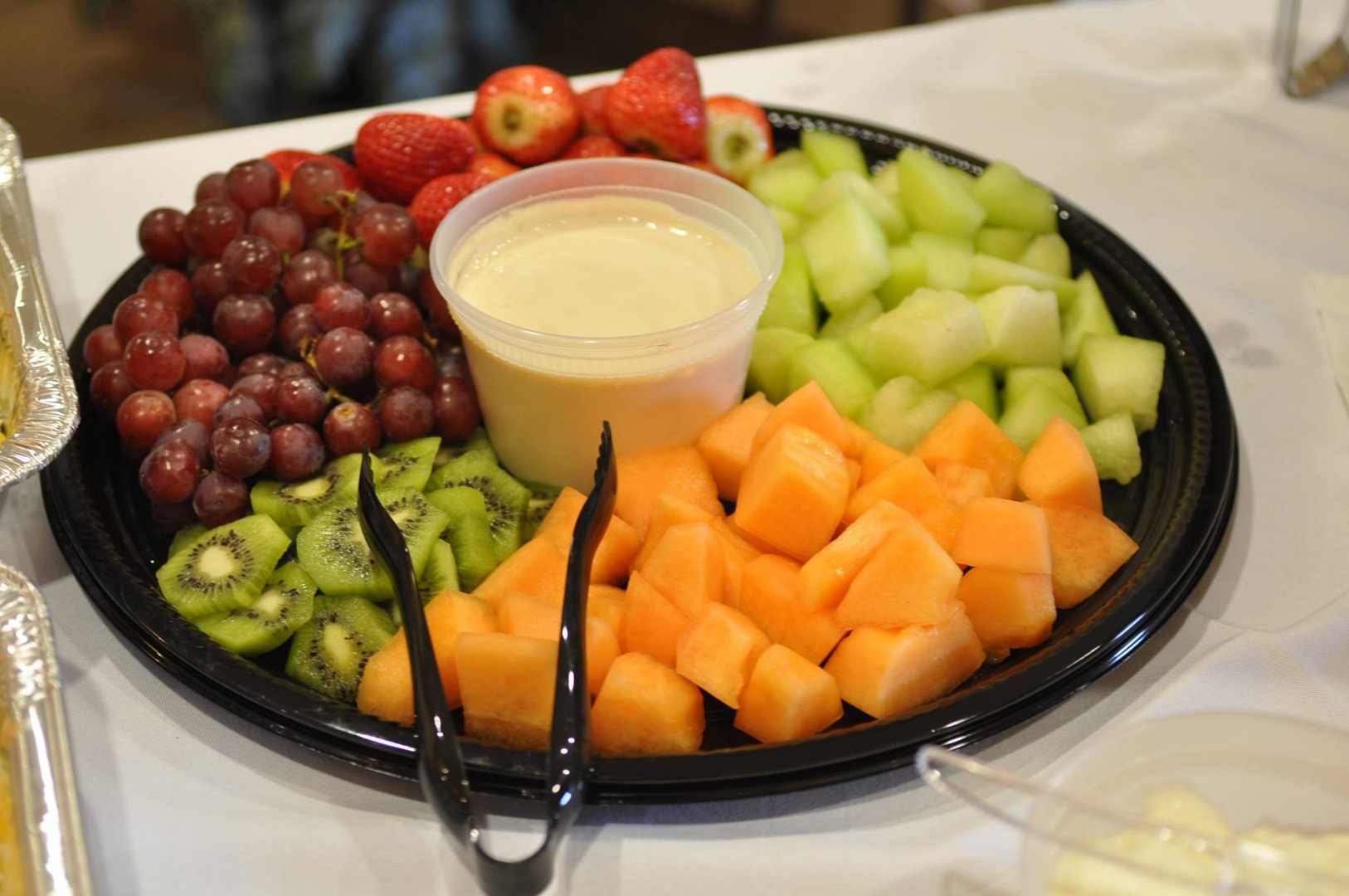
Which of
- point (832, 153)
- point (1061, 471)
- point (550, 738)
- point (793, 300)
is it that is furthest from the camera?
point (832, 153)

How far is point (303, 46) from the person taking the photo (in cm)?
306

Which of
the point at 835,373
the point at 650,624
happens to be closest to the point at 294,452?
the point at 650,624

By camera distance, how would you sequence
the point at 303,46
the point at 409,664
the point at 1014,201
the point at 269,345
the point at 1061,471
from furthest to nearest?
1. the point at 303,46
2. the point at 1014,201
3. the point at 269,345
4. the point at 1061,471
5. the point at 409,664

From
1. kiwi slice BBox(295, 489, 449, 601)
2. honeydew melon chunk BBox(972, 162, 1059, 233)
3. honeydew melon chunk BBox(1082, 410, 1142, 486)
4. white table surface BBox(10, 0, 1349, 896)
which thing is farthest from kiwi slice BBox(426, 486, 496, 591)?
honeydew melon chunk BBox(972, 162, 1059, 233)

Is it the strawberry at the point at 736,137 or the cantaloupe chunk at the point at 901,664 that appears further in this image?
the strawberry at the point at 736,137

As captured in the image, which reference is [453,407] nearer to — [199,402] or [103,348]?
[199,402]

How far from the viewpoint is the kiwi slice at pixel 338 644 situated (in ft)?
3.68

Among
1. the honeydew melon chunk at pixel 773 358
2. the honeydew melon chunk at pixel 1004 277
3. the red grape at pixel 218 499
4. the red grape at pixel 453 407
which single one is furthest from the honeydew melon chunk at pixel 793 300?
the red grape at pixel 218 499

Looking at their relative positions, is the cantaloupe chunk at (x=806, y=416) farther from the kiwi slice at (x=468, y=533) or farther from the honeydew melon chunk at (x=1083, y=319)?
the honeydew melon chunk at (x=1083, y=319)

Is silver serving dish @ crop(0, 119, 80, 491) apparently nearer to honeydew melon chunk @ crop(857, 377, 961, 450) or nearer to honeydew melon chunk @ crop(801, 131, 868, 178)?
honeydew melon chunk @ crop(857, 377, 961, 450)

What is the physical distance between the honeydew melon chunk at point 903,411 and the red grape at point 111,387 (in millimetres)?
956

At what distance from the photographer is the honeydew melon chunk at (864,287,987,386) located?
1398 mm

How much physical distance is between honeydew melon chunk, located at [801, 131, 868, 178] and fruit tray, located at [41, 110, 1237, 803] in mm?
566

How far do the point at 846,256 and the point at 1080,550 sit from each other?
0.54m
